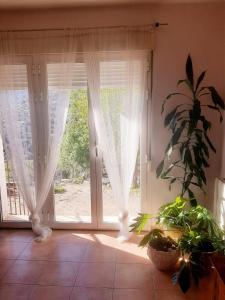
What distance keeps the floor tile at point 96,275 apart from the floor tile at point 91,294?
5cm

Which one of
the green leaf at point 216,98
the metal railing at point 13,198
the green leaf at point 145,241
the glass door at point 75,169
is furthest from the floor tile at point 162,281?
the metal railing at point 13,198

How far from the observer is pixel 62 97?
102 inches

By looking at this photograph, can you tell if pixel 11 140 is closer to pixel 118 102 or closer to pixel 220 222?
pixel 118 102

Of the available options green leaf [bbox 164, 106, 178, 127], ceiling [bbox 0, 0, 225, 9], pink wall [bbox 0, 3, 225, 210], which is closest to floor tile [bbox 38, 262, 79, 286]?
green leaf [bbox 164, 106, 178, 127]

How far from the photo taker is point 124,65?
100.0 inches

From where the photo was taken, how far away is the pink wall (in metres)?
2.45

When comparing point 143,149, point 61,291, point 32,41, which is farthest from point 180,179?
point 32,41

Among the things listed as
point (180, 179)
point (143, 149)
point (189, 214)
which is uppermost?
point (143, 149)

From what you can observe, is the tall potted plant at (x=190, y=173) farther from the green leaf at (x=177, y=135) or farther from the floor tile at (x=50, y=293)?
the floor tile at (x=50, y=293)

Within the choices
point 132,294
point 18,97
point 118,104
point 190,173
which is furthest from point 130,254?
point 18,97

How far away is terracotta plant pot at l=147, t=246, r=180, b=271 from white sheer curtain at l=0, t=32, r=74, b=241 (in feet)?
4.23

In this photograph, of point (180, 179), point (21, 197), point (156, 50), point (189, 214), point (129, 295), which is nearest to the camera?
point (129, 295)

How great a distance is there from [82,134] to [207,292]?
1.88 metres

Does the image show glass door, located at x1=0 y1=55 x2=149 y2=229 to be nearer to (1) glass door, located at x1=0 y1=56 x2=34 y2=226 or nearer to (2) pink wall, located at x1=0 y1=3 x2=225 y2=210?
(1) glass door, located at x1=0 y1=56 x2=34 y2=226
